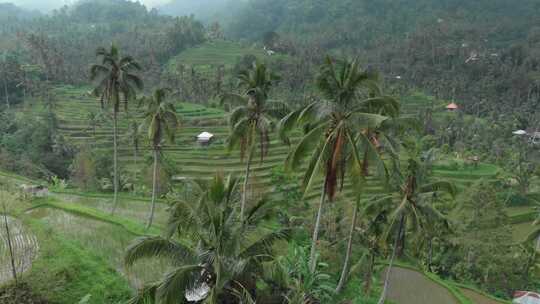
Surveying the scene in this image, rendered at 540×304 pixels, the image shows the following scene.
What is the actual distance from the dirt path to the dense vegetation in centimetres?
11

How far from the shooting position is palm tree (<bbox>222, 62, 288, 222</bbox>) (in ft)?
53.7

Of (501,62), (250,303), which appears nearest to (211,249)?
(250,303)

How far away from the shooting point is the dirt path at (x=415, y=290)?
1952 cm

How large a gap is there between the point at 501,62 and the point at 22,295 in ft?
398

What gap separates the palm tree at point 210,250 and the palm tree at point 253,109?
638 centimetres

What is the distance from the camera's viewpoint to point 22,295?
11312 mm

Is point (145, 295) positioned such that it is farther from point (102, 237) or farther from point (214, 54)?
point (214, 54)

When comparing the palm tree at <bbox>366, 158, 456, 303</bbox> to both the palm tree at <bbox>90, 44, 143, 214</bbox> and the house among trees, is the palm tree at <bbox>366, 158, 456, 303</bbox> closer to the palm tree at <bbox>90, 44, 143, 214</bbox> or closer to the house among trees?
the house among trees

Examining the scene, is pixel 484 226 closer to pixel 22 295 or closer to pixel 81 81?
pixel 22 295

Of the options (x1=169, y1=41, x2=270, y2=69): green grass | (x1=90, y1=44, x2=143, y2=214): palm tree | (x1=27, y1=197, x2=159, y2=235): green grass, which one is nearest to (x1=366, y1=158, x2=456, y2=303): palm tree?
(x1=27, y1=197, x2=159, y2=235): green grass

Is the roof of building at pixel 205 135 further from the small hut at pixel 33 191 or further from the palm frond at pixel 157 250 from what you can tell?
the palm frond at pixel 157 250

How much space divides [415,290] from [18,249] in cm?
1859

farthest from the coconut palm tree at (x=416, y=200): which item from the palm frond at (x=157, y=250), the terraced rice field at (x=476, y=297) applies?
the terraced rice field at (x=476, y=297)

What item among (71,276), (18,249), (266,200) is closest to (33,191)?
(18,249)
